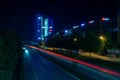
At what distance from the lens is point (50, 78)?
35.7 m

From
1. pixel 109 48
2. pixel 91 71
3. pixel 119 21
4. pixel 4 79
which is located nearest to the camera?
pixel 4 79

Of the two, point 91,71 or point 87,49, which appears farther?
point 87,49

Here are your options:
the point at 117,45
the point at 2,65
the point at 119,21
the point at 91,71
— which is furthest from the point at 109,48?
the point at 2,65

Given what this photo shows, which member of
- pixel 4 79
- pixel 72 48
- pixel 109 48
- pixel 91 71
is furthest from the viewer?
pixel 72 48

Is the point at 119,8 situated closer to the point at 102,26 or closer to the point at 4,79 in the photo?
the point at 102,26

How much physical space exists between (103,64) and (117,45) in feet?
130

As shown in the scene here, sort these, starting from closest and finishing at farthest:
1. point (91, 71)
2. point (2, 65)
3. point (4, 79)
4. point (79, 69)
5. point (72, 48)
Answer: point (4, 79), point (2, 65), point (91, 71), point (79, 69), point (72, 48)

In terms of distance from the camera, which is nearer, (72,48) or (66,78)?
(66,78)

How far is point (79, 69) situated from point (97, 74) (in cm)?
769

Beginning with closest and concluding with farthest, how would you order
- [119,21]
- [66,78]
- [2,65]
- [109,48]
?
[2,65], [66,78], [109,48], [119,21]

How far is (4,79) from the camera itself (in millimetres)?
11148

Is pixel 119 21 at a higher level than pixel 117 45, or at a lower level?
higher

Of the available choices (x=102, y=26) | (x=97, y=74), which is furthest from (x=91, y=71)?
(x=102, y=26)

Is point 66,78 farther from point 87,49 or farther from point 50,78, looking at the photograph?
point 87,49
